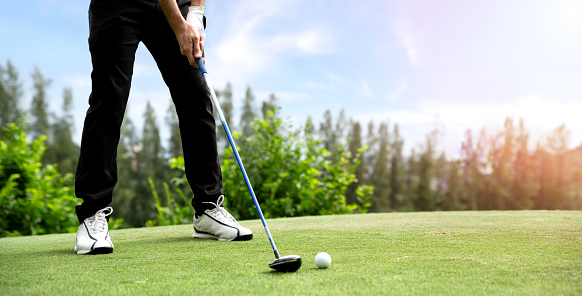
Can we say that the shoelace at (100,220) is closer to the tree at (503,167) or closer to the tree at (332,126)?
the tree at (503,167)

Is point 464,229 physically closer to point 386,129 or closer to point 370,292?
point 370,292

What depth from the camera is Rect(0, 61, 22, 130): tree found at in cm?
2534

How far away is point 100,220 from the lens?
2055 mm

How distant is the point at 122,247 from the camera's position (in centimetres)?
206

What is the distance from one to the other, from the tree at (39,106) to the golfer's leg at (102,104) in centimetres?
2796

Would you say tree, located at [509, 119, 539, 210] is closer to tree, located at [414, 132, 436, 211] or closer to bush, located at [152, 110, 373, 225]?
tree, located at [414, 132, 436, 211]

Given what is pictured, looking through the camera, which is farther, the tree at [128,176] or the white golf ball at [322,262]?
the tree at [128,176]

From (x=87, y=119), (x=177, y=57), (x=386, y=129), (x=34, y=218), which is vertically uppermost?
(x=386, y=129)

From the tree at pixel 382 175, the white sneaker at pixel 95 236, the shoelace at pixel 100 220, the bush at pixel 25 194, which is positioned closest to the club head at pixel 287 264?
the white sneaker at pixel 95 236

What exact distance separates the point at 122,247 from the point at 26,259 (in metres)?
0.38

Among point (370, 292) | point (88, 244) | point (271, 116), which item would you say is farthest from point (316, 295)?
point (271, 116)

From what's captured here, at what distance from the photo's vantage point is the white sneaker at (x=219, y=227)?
7.04 ft

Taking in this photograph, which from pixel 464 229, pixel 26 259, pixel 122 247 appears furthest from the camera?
pixel 464 229

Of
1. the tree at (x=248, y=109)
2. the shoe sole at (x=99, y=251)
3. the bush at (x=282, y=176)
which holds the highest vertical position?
the tree at (x=248, y=109)
